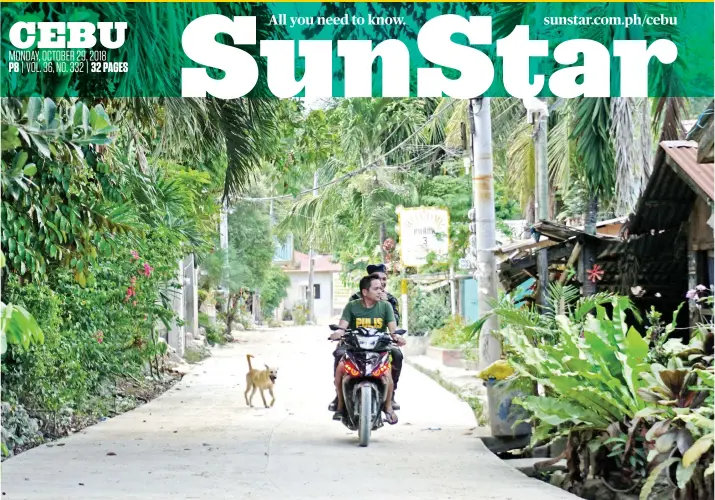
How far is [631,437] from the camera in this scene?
7.76m

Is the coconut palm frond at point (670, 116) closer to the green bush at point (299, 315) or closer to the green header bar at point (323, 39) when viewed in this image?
Answer: the green header bar at point (323, 39)

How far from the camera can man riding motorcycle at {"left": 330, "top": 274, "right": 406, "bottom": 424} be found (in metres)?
11.5

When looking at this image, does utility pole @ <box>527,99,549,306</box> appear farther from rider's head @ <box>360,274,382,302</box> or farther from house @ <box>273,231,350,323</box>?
house @ <box>273,231,350,323</box>

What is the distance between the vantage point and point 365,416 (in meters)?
11.1

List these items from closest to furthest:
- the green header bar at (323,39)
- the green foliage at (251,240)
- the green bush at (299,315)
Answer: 1. the green header bar at (323,39)
2. the green foliage at (251,240)
3. the green bush at (299,315)

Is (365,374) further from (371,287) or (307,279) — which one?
(307,279)

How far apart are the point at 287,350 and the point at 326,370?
930 centimetres

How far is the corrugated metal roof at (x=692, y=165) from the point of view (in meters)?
9.46

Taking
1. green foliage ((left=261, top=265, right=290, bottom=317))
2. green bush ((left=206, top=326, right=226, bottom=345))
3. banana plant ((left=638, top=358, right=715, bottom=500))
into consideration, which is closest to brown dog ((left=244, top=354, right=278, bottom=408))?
banana plant ((left=638, top=358, right=715, bottom=500))

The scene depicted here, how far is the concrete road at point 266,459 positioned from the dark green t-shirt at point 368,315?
1292 mm

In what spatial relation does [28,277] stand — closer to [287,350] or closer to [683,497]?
[683,497]

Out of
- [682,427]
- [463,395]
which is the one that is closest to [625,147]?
[682,427]

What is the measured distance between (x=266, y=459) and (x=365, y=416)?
1.39m

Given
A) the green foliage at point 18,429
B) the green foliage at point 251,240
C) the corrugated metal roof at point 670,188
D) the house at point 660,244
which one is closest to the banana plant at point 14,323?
the green foliage at point 18,429
